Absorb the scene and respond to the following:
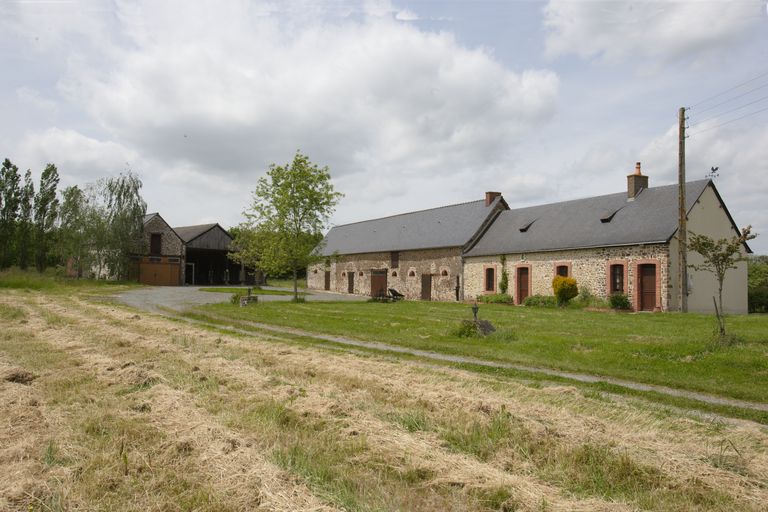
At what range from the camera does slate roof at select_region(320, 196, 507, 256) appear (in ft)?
112

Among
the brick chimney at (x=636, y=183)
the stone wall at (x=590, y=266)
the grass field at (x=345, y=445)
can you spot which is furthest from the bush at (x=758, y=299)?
the grass field at (x=345, y=445)

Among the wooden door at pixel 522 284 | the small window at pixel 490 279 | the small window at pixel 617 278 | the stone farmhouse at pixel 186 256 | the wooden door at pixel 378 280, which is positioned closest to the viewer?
the small window at pixel 617 278

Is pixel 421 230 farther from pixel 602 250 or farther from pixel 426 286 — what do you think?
pixel 602 250

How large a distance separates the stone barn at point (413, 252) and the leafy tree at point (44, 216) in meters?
23.8

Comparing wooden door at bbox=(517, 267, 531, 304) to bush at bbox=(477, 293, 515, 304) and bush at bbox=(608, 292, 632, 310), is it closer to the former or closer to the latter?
bush at bbox=(477, 293, 515, 304)

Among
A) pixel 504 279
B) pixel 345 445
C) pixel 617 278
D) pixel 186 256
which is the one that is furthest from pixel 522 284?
pixel 186 256

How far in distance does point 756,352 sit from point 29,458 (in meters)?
11.4

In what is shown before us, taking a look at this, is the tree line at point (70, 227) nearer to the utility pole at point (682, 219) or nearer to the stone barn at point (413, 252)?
the stone barn at point (413, 252)

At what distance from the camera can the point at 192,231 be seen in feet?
171

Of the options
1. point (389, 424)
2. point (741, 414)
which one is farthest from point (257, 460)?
point (741, 414)

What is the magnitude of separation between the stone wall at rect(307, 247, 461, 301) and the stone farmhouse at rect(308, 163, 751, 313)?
0.10m

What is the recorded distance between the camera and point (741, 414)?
6480mm

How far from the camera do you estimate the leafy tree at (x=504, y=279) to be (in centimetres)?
2922

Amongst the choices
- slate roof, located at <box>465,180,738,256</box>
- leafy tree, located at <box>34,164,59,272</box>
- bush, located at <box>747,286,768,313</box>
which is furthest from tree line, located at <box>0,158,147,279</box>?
bush, located at <box>747,286,768,313</box>
